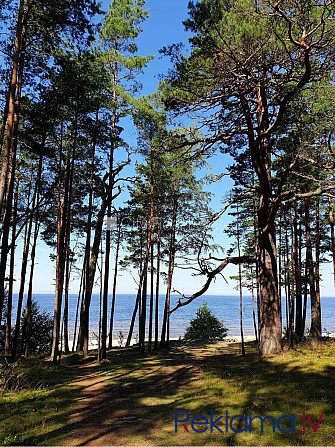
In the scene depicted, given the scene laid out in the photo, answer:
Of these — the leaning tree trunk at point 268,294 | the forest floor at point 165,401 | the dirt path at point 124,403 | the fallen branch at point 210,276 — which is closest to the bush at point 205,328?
the dirt path at point 124,403

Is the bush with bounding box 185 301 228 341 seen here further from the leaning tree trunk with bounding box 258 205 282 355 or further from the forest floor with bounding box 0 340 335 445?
the leaning tree trunk with bounding box 258 205 282 355

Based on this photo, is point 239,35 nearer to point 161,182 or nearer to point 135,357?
point 161,182

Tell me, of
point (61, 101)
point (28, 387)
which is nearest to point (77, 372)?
point (28, 387)

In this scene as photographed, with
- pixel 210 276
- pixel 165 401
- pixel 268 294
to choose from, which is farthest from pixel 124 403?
pixel 268 294

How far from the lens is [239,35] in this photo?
8.06m

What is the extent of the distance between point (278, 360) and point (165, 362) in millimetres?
5049

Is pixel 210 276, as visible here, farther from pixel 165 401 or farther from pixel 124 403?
pixel 124 403

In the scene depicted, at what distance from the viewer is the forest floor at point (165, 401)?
5.44 metres

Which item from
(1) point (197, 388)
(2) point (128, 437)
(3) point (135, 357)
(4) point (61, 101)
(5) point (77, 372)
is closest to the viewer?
(2) point (128, 437)

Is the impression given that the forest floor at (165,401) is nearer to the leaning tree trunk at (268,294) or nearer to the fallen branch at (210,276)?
the leaning tree trunk at (268,294)

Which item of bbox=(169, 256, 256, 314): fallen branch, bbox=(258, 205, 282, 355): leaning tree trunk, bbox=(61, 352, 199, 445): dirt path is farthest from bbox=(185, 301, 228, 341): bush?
bbox=(169, 256, 256, 314): fallen branch

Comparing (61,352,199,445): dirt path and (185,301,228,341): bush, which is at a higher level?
(61,352,199,445): dirt path

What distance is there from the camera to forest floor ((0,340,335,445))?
214 inches

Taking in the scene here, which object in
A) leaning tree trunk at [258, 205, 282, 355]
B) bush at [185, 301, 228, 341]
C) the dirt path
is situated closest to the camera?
the dirt path
